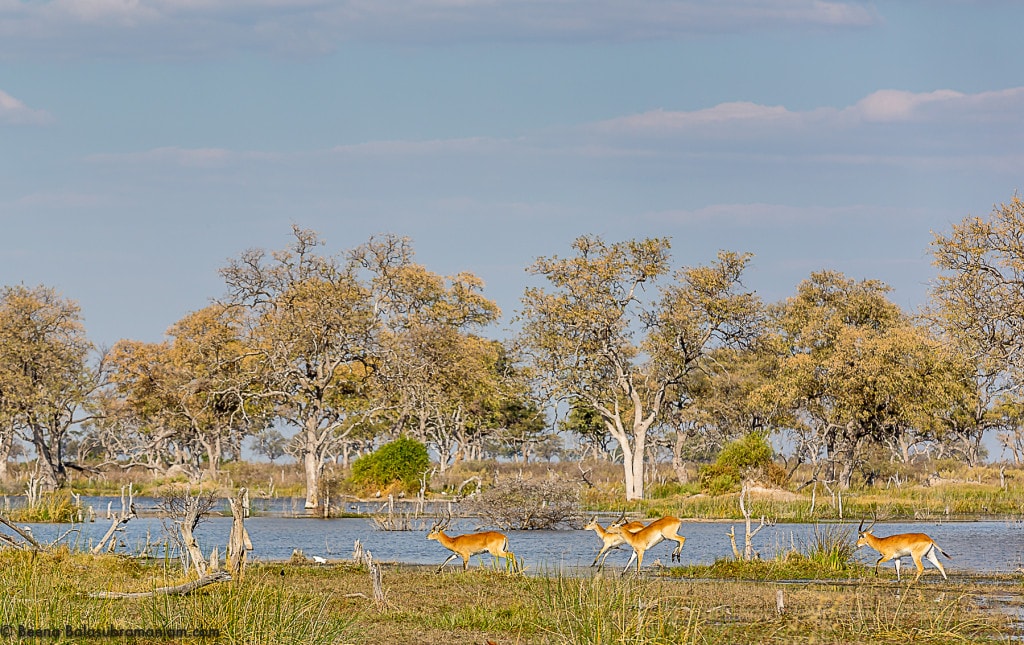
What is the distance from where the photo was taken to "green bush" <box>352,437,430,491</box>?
5919 centimetres

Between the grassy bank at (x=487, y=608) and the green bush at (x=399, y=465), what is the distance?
3392 centimetres

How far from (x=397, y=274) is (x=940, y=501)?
3865cm

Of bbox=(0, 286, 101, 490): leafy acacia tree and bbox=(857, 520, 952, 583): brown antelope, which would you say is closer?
bbox=(857, 520, 952, 583): brown antelope

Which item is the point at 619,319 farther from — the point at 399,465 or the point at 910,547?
the point at 910,547

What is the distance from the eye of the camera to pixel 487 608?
1830cm

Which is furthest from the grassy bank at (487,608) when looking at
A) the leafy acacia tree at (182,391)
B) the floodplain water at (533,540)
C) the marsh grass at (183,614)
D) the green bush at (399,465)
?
the leafy acacia tree at (182,391)

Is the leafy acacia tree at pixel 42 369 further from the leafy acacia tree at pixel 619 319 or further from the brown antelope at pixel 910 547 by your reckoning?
the brown antelope at pixel 910 547

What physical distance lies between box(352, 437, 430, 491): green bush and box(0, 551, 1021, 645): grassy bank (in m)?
33.9

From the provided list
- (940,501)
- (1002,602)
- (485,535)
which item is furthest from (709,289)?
(1002,602)

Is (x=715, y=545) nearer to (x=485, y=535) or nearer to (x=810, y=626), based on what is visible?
(x=485, y=535)

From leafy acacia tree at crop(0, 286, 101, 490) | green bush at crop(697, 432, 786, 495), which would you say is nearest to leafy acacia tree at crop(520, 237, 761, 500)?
green bush at crop(697, 432, 786, 495)

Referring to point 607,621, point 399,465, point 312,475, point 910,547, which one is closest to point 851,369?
point 399,465

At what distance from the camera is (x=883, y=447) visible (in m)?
70.7

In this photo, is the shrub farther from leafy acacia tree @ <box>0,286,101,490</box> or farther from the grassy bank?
leafy acacia tree @ <box>0,286,101,490</box>
